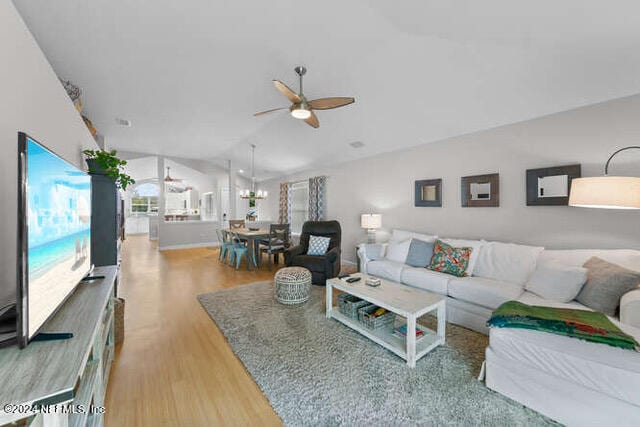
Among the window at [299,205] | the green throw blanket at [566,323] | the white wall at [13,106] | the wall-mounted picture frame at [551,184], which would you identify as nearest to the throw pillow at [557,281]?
the green throw blanket at [566,323]

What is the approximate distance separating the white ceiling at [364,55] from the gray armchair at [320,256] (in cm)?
194

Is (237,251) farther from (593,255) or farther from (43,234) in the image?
(593,255)

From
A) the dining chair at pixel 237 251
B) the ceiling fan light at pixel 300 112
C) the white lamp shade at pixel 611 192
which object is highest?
the ceiling fan light at pixel 300 112

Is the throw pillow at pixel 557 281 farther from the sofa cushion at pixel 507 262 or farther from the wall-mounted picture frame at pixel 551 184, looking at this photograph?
the wall-mounted picture frame at pixel 551 184

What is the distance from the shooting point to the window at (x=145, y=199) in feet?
35.0

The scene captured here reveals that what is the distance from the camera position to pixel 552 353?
1499mm

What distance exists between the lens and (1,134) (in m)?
1.21

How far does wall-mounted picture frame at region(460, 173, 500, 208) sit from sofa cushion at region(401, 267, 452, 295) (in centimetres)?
120

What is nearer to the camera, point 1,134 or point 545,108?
point 1,134

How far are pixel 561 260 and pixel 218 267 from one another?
5.38 metres

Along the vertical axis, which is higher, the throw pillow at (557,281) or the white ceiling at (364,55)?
the white ceiling at (364,55)

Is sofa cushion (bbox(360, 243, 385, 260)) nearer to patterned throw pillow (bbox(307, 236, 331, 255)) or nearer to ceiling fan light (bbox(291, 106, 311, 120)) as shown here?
patterned throw pillow (bbox(307, 236, 331, 255))

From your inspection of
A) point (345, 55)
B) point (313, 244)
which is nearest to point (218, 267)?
point (313, 244)

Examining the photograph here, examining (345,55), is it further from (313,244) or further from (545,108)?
(313,244)
